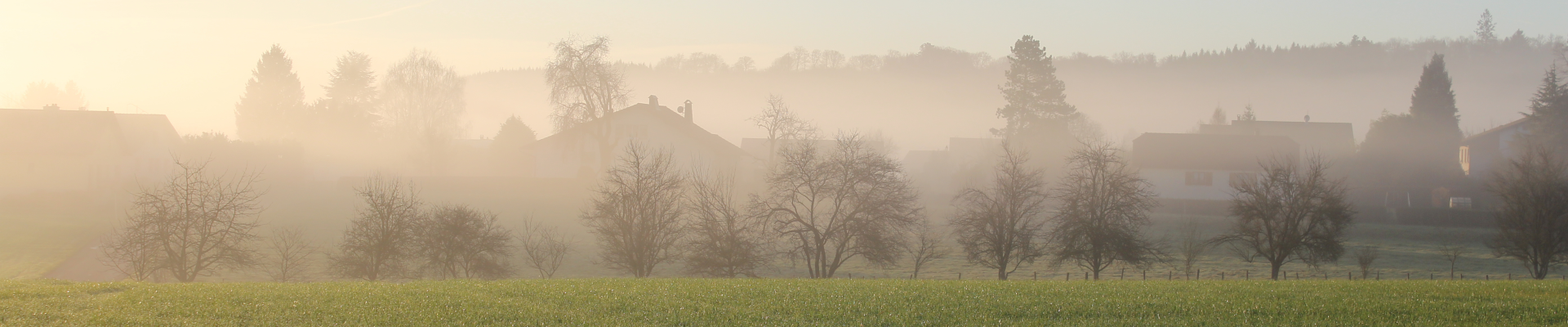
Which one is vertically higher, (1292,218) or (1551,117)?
(1551,117)

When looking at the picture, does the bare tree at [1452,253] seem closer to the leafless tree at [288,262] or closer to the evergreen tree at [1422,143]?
the evergreen tree at [1422,143]

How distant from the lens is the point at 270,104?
223 feet

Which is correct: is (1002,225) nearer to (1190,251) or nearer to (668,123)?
(1190,251)

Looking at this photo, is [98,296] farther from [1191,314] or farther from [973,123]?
[973,123]

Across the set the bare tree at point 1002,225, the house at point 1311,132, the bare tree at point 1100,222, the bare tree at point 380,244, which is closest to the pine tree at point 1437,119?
the house at point 1311,132

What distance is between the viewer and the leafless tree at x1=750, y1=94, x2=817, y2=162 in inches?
2402

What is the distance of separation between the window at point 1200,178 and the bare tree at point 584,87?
41114 mm

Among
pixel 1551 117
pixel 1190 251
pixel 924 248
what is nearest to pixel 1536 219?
pixel 1190 251

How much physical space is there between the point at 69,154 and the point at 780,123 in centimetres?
4245

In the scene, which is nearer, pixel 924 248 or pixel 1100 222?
pixel 1100 222

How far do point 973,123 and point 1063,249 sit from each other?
100865 mm

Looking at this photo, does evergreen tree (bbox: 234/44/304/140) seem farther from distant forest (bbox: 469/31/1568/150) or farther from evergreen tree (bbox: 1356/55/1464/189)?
evergreen tree (bbox: 1356/55/1464/189)

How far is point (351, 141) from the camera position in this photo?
67250 mm

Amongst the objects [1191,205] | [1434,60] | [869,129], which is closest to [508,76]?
[869,129]
